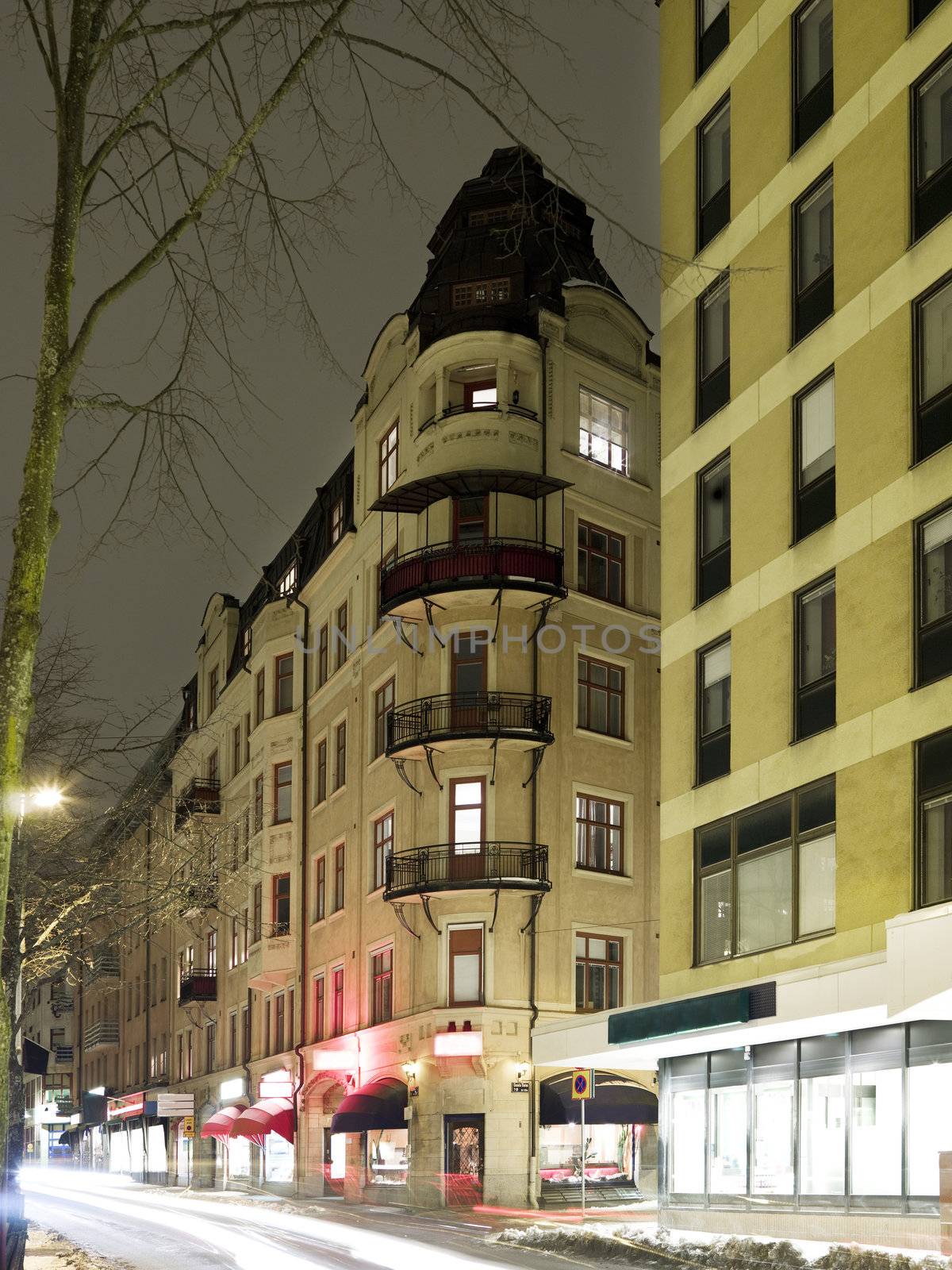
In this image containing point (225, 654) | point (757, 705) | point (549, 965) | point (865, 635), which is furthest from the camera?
point (225, 654)

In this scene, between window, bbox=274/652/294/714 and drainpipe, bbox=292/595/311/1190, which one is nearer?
drainpipe, bbox=292/595/311/1190

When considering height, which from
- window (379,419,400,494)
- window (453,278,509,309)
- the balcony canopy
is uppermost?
window (453,278,509,309)

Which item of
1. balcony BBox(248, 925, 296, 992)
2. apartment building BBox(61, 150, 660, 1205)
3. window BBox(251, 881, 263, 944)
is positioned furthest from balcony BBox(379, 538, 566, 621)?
window BBox(251, 881, 263, 944)

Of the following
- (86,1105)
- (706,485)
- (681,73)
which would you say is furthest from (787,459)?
(86,1105)

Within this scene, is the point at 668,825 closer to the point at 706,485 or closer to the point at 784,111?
the point at 706,485

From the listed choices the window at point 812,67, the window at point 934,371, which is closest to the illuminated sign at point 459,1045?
the window at point 934,371

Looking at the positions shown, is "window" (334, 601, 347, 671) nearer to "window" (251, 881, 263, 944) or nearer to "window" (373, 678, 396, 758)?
"window" (373, 678, 396, 758)

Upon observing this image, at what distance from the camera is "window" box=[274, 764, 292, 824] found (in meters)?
55.4

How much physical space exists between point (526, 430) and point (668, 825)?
57.6 feet

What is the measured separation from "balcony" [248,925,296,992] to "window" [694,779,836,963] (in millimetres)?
27764

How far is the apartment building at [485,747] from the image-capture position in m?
40.3

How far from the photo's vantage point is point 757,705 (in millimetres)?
25609

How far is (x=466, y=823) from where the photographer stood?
41938mm

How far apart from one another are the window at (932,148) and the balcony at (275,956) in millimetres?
35511
